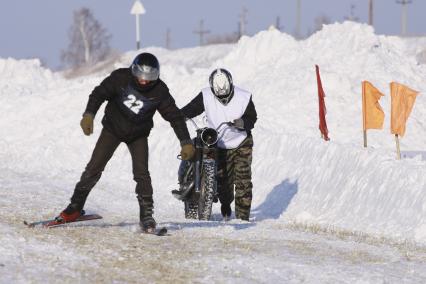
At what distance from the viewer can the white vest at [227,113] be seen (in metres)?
11.4

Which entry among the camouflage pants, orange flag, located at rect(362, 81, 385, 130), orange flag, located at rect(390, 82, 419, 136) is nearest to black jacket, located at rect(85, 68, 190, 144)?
the camouflage pants

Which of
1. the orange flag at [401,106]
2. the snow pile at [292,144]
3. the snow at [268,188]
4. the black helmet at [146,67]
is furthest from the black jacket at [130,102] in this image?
the orange flag at [401,106]

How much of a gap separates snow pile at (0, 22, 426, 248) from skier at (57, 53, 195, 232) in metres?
1.48

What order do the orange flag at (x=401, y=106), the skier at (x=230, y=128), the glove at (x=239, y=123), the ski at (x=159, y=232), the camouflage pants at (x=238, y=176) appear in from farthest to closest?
the orange flag at (x=401, y=106) → the camouflage pants at (x=238, y=176) → the skier at (x=230, y=128) → the glove at (x=239, y=123) → the ski at (x=159, y=232)

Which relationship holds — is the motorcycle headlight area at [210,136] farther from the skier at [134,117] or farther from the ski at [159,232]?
the ski at [159,232]

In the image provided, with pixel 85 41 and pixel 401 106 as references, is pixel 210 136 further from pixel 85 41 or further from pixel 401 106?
pixel 85 41

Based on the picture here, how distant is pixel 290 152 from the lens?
17.0 meters

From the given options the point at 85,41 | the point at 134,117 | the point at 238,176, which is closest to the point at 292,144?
the point at 238,176

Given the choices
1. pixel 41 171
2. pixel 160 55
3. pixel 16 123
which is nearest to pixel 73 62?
pixel 160 55

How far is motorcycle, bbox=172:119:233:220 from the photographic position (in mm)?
11234

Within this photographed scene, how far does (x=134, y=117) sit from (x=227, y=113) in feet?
9.73

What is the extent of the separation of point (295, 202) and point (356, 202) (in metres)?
Result: 1.36

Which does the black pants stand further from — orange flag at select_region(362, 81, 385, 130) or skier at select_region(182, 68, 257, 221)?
orange flag at select_region(362, 81, 385, 130)

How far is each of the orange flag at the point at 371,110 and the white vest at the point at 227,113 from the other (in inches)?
178
